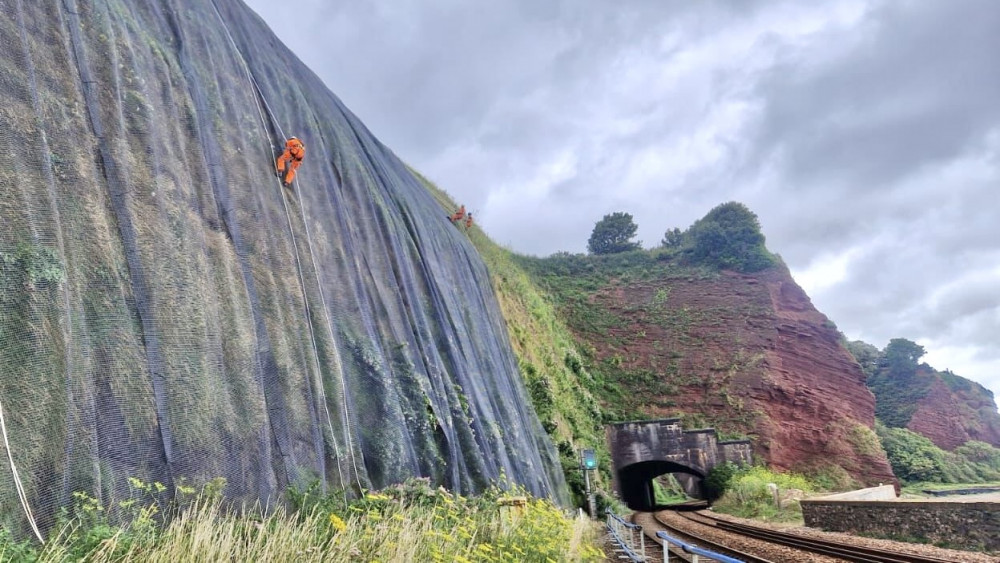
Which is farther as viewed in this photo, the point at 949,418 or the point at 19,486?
the point at 949,418

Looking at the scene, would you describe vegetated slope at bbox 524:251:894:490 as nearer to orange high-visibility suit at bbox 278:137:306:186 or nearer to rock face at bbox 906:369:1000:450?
rock face at bbox 906:369:1000:450

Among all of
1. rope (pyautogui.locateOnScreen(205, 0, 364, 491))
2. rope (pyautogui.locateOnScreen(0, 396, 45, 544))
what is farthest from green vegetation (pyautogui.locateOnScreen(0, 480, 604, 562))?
rope (pyautogui.locateOnScreen(205, 0, 364, 491))

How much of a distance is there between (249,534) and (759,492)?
834 inches

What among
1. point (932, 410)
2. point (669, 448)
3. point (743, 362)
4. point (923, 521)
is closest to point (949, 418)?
point (932, 410)

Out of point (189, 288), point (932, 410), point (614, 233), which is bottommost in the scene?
point (189, 288)

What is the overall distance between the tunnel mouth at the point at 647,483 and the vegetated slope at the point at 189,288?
60.0 ft

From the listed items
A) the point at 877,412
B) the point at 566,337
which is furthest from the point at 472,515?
the point at 877,412

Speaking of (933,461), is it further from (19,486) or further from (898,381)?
(19,486)

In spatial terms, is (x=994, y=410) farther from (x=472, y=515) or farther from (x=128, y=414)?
(x=128, y=414)

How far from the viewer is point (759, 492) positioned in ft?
65.6

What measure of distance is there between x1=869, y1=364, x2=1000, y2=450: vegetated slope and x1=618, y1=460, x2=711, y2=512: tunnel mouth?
73.3 feet

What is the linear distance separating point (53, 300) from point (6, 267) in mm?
297

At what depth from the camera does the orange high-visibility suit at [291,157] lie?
6.82m

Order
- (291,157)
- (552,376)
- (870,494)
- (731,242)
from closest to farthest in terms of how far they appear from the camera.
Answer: (291,157) < (870,494) < (552,376) < (731,242)
